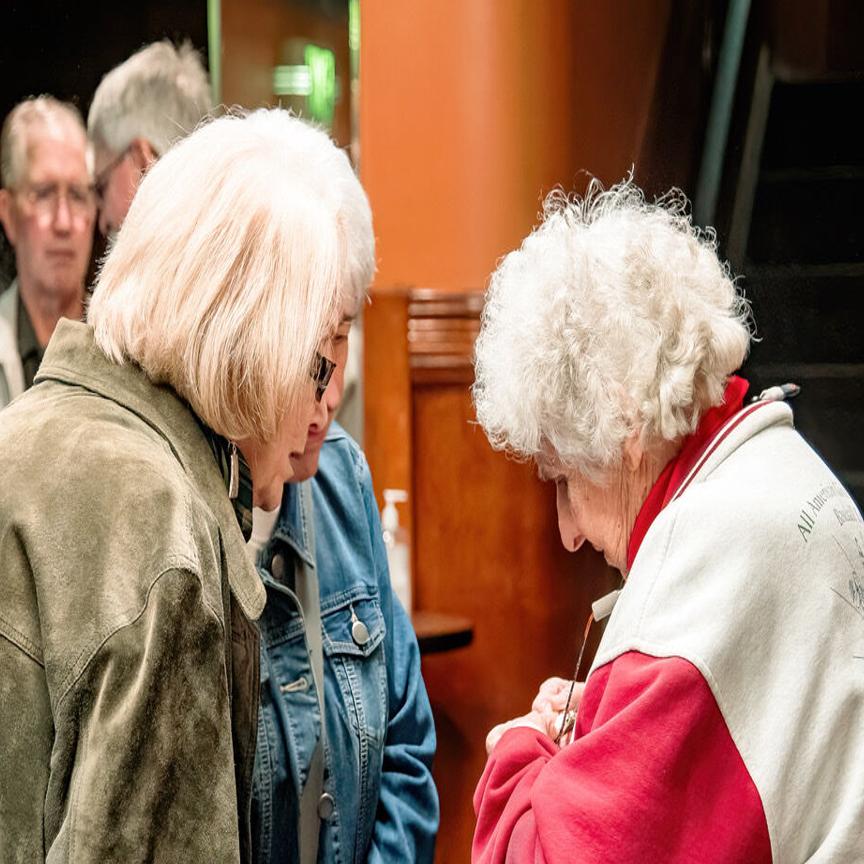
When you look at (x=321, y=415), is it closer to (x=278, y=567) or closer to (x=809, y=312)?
(x=278, y=567)

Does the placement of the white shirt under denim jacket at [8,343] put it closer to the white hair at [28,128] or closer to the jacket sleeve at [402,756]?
the white hair at [28,128]

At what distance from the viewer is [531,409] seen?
5.94 ft

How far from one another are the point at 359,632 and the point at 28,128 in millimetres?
1393

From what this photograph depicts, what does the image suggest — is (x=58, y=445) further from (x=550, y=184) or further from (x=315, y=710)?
(x=550, y=184)

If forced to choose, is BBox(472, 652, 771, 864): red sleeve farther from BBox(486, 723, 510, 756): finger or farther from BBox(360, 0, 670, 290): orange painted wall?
BBox(360, 0, 670, 290): orange painted wall

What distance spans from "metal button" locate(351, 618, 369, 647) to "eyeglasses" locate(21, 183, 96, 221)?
3.92 ft

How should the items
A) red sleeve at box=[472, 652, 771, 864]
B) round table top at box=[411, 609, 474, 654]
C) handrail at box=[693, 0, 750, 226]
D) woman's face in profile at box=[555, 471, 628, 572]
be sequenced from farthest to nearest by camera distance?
round table top at box=[411, 609, 474, 654], handrail at box=[693, 0, 750, 226], woman's face in profile at box=[555, 471, 628, 572], red sleeve at box=[472, 652, 771, 864]

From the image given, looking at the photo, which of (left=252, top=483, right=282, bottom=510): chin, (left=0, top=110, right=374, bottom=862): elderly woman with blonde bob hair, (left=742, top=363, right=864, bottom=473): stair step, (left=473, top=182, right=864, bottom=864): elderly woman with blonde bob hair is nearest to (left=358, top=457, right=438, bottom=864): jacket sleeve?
(left=473, top=182, right=864, bottom=864): elderly woman with blonde bob hair

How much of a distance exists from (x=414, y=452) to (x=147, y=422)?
1.94 m

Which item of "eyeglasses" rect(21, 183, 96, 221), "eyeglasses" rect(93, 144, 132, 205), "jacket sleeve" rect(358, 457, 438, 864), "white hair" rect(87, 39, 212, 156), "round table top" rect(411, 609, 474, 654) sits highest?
"white hair" rect(87, 39, 212, 156)

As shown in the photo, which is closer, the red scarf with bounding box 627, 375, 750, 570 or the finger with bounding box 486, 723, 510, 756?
the red scarf with bounding box 627, 375, 750, 570

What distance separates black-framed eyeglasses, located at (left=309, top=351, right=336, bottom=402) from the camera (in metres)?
1.69

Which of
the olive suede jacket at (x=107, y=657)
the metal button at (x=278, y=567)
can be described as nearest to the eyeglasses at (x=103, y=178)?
the metal button at (x=278, y=567)

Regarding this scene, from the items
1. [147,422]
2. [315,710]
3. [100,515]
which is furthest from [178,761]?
[315,710]
